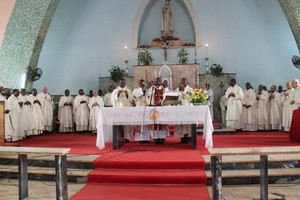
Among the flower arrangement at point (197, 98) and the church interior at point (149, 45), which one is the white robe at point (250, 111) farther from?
the flower arrangement at point (197, 98)

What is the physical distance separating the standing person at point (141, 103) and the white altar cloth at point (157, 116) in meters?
0.80

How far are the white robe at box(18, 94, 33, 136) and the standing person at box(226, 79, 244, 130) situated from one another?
276 inches

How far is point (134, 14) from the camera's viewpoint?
1584 centimetres

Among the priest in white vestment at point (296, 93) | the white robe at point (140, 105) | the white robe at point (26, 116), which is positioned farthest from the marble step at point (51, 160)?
the priest in white vestment at point (296, 93)

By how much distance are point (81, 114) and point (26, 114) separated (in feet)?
7.45

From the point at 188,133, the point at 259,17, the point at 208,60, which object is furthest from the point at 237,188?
the point at 259,17

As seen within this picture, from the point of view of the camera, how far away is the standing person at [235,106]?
12508mm

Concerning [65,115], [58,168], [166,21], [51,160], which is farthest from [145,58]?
[58,168]

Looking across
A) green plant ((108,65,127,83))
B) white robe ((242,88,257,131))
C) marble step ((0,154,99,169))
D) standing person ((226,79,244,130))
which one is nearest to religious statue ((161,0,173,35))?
green plant ((108,65,127,83))

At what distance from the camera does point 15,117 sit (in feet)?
35.3

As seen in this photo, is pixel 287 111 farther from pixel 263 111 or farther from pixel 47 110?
pixel 47 110

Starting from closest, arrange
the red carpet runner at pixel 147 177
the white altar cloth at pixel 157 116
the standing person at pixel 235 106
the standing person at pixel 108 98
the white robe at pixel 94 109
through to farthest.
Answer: the red carpet runner at pixel 147 177, the white altar cloth at pixel 157 116, the standing person at pixel 235 106, the white robe at pixel 94 109, the standing person at pixel 108 98

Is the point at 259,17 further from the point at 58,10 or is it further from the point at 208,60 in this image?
the point at 58,10

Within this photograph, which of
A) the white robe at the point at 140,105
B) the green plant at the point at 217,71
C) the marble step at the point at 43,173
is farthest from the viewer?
the green plant at the point at 217,71
